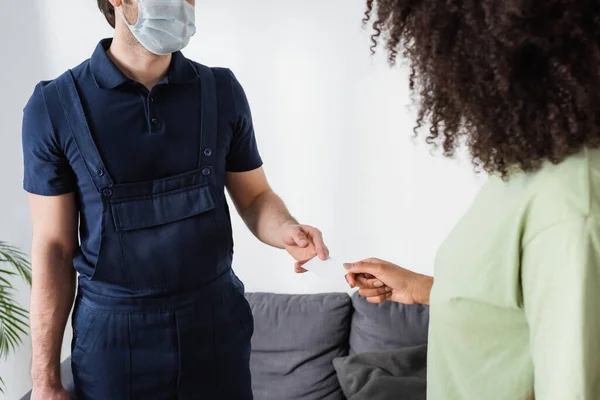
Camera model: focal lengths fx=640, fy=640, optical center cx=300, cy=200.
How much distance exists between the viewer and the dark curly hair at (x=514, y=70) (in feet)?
2.38

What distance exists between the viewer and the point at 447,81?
2.67 ft

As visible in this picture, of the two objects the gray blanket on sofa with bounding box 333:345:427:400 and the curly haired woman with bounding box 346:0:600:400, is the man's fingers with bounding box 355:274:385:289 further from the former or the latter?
the gray blanket on sofa with bounding box 333:345:427:400

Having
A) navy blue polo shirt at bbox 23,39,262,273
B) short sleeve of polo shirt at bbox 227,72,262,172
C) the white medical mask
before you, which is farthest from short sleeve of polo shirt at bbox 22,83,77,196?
short sleeve of polo shirt at bbox 227,72,262,172

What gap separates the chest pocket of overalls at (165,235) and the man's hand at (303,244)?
21 centimetres

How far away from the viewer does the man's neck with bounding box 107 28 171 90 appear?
1.39 meters

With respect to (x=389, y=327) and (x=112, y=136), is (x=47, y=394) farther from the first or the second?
(x=389, y=327)

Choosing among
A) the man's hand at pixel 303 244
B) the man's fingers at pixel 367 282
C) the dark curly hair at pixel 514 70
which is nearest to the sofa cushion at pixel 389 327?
the man's hand at pixel 303 244

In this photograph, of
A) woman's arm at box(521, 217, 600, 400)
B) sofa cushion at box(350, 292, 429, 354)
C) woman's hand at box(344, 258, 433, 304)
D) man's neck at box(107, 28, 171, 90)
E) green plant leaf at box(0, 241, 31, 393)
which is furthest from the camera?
sofa cushion at box(350, 292, 429, 354)

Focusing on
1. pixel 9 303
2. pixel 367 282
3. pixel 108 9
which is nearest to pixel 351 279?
pixel 367 282

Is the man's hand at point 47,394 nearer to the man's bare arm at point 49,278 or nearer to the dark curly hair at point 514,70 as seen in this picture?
the man's bare arm at point 49,278

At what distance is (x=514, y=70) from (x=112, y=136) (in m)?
0.87

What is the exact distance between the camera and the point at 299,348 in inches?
101

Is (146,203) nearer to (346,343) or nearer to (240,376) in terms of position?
(240,376)

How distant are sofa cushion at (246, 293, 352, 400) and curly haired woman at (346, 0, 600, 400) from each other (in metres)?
1.67
